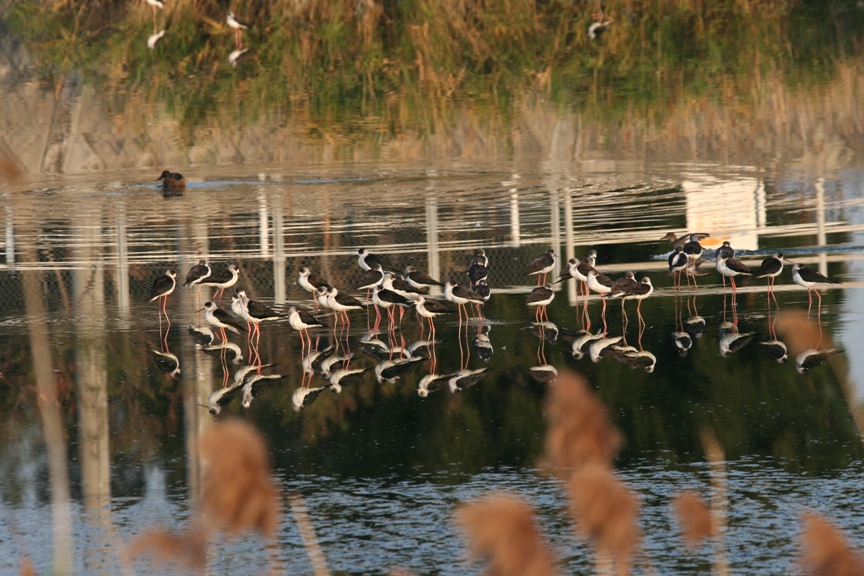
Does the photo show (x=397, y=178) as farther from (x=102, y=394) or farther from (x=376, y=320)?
(x=102, y=394)

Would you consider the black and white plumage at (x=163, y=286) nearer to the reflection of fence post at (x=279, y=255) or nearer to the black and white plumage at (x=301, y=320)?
the reflection of fence post at (x=279, y=255)

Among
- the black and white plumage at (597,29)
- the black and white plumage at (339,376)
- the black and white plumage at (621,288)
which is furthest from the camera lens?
the black and white plumage at (597,29)

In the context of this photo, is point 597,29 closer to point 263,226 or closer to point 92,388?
point 263,226

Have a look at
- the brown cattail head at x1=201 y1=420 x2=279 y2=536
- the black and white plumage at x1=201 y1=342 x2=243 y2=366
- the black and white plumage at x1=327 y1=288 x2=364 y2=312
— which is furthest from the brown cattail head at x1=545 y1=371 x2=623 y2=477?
the black and white plumage at x1=327 y1=288 x2=364 y2=312

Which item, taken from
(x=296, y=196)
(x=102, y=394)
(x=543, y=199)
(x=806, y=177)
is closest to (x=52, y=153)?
(x=296, y=196)

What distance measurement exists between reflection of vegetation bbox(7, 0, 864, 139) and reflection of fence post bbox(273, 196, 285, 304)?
7.42 metres

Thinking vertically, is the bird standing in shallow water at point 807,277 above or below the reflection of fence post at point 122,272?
below

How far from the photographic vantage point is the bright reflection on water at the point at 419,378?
7074 millimetres

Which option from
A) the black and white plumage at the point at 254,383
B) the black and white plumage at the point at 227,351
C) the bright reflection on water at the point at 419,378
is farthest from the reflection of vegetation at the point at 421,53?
the black and white plumage at the point at 254,383

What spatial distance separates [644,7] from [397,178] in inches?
704

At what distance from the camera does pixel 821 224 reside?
53.1 ft

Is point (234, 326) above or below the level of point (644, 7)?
below

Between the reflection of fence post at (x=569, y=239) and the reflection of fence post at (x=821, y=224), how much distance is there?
2.50 metres

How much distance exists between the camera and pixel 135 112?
28.1 meters
